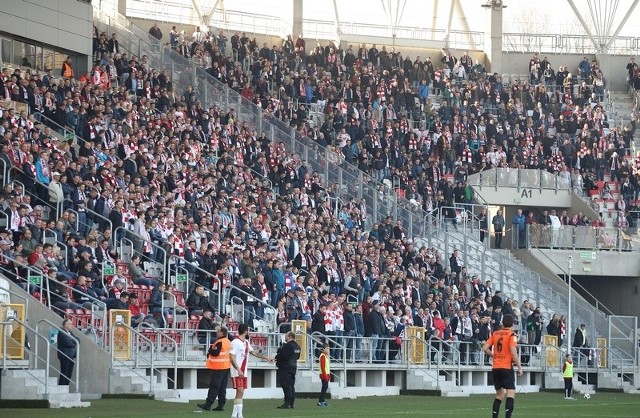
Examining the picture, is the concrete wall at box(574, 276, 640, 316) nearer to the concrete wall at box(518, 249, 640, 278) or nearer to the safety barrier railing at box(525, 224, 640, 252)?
the concrete wall at box(518, 249, 640, 278)

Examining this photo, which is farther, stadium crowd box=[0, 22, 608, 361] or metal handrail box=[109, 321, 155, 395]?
stadium crowd box=[0, 22, 608, 361]

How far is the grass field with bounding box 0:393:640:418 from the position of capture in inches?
1003

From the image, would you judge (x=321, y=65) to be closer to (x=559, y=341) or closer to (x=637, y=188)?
(x=637, y=188)

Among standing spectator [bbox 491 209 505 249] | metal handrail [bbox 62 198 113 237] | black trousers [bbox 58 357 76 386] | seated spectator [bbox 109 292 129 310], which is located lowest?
black trousers [bbox 58 357 76 386]

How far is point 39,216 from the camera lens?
105 ft

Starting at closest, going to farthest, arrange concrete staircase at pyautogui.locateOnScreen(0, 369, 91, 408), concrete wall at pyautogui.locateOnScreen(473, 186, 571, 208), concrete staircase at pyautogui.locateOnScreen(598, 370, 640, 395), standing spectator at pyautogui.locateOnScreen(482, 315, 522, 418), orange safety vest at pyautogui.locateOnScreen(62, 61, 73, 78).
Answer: standing spectator at pyautogui.locateOnScreen(482, 315, 522, 418)
concrete staircase at pyautogui.locateOnScreen(0, 369, 91, 408)
orange safety vest at pyautogui.locateOnScreen(62, 61, 73, 78)
concrete staircase at pyautogui.locateOnScreen(598, 370, 640, 395)
concrete wall at pyautogui.locateOnScreen(473, 186, 571, 208)

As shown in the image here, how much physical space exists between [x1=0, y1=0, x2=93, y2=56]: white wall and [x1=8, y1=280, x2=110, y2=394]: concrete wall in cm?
1478

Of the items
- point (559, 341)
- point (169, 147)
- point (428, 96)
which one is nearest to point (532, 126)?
point (428, 96)

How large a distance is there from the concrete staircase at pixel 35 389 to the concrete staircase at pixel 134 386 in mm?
2234

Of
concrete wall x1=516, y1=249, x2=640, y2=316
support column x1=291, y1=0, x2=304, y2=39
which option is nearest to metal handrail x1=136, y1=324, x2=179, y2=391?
concrete wall x1=516, y1=249, x2=640, y2=316

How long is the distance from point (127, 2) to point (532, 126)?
16.5 metres

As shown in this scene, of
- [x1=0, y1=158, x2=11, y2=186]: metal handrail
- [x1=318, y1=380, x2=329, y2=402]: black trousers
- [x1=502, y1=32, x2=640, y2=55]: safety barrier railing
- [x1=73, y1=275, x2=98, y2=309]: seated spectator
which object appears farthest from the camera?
[x1=502, y1=32, x2=640, y2=55]: safety barrier railing

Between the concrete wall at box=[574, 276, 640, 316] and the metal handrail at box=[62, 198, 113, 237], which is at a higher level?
the metal handrail at box=[62, 198, 113, 237]

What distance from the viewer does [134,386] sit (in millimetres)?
Result: 29719
